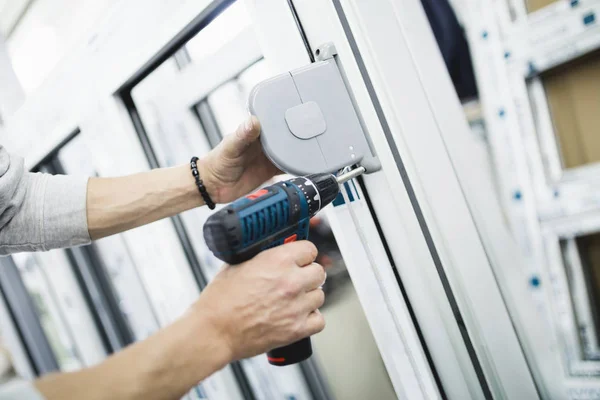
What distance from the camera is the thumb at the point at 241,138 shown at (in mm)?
591

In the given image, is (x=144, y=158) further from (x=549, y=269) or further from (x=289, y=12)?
(x=549, y=269)

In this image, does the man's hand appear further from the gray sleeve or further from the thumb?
the gray sleeve

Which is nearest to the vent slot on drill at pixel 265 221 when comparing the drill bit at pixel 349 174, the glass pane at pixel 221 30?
the drill bit at pixel 349 174

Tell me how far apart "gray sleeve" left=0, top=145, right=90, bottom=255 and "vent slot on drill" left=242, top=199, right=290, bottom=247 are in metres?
0.52

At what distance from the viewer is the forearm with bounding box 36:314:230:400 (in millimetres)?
418

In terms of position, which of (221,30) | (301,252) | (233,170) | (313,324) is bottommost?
(313,324)

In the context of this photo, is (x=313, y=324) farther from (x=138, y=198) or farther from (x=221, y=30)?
(x=221, y=30)

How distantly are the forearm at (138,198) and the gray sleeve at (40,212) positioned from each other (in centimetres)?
3

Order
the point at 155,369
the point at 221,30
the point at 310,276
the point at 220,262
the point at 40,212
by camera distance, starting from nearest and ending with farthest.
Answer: the point at 155,369, the point at 310,276, the point at 40,212, the point at 221,30, the point at 220,262

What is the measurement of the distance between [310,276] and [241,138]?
0.29m

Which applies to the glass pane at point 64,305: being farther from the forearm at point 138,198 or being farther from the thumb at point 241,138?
the thumb at point 241,138

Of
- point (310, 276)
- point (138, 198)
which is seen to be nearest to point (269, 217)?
point (310, 276)

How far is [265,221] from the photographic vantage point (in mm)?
530

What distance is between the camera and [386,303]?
26.9 inches
